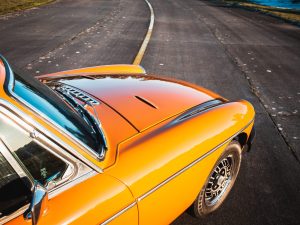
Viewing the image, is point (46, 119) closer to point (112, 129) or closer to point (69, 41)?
point (112, 129)

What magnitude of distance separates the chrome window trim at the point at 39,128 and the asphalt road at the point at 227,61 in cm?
142

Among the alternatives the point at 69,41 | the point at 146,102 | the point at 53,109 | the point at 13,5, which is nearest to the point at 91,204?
the point at 53,109

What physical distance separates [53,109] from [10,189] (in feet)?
1.96

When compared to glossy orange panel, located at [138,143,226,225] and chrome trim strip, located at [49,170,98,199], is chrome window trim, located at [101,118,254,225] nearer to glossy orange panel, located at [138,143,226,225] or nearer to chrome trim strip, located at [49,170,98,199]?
glossy orange panel, located at [138,143,226,225]

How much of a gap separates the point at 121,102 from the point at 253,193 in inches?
69.9

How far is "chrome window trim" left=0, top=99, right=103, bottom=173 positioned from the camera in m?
1.47

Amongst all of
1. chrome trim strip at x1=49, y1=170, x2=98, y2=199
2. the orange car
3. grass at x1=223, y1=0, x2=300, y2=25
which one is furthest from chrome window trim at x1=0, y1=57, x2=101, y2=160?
grass at x1=223, y1=0, x2=300, y2=25

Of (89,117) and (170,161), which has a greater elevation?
(89,117)

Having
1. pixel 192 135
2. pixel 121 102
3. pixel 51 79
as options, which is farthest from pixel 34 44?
pixel 192 135

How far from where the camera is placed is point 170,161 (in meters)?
2.05

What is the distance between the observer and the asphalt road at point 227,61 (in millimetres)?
3129

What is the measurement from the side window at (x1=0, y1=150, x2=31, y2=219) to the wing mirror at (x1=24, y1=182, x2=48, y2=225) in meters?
0.06

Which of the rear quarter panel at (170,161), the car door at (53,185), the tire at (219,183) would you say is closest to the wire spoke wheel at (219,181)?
the tire at (219,183)

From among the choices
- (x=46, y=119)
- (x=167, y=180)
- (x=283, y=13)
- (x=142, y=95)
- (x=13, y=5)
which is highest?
(x=46, y=119)
